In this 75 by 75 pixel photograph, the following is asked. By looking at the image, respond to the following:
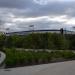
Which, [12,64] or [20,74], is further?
[12,64]

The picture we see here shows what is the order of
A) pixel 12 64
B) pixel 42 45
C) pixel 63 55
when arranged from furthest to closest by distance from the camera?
1. pixel 42 45
2. pixel 63 55
3. pixel 12 64

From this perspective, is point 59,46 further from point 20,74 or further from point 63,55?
point 20,74

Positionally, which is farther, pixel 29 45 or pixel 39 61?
pixel 29 45

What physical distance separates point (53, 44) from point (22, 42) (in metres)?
7.58

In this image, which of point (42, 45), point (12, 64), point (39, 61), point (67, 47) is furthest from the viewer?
point (67, 47)

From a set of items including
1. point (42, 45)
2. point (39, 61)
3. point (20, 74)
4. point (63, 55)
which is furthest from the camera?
point (42, 45)

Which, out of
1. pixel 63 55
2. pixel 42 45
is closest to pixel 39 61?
pixel 63 55

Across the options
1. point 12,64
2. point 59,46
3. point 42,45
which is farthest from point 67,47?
point 12,64

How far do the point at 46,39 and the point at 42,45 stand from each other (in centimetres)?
377

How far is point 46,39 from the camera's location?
216 feet

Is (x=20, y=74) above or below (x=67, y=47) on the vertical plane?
above

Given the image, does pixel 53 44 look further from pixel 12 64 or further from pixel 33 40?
pixel 12 64

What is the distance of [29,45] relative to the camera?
6312cm

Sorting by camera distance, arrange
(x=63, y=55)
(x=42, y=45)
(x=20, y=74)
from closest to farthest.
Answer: (x=20, y=74) → (x=63, y=55) → (x=42, y=45)
